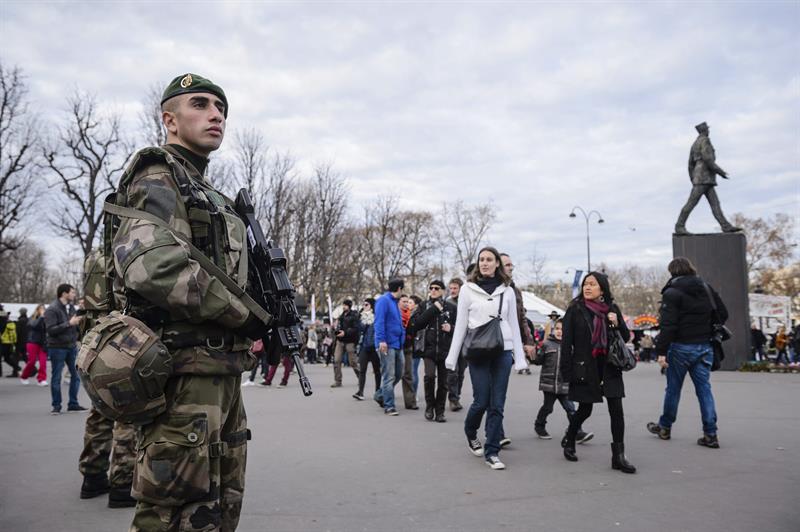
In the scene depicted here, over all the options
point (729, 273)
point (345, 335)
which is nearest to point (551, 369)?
point (345, 335)

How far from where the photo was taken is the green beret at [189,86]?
104 inches

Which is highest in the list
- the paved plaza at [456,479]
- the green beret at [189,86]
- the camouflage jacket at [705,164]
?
the camouflage jacket at [705,164]

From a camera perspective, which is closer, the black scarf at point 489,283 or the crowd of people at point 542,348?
the crowd of people at point 542,348

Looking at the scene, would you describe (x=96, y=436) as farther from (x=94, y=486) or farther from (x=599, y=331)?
(x=599, y=331)

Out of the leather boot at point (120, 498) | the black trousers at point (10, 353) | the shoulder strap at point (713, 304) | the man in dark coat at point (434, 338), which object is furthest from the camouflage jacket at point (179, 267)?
the black trousers at point (10, 353)

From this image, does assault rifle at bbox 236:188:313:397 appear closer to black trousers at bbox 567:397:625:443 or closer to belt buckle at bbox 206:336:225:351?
belt buckle at bbox 206:336:225:351

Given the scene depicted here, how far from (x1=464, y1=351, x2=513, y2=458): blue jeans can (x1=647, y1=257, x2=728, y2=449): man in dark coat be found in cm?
219

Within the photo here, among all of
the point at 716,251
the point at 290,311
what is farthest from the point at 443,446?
the point at 716,251

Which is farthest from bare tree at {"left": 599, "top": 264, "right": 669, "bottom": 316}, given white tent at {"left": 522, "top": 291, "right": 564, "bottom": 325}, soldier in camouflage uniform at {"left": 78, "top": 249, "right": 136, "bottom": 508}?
soldier in camouflage uniform at {"left": 78, "top": 249, "right": 136, "bottom": 508}

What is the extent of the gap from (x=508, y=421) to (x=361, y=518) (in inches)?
190

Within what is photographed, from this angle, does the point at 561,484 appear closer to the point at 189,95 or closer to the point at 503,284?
the point at 503,284

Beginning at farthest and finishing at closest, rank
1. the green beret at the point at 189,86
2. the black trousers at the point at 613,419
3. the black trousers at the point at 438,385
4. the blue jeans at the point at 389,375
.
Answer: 1. the blue jeans at the point at 389,375
2. the black trousers at the point at 438,385
3. the black trousers at the point at 613,419
4. the green beret at the point at 189,86

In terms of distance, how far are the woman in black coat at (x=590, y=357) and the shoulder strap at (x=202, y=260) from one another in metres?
4.34

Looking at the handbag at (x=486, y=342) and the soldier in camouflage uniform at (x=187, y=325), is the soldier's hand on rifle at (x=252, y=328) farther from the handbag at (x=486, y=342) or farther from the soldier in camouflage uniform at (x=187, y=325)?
the handbag at (x=486, y=342)
